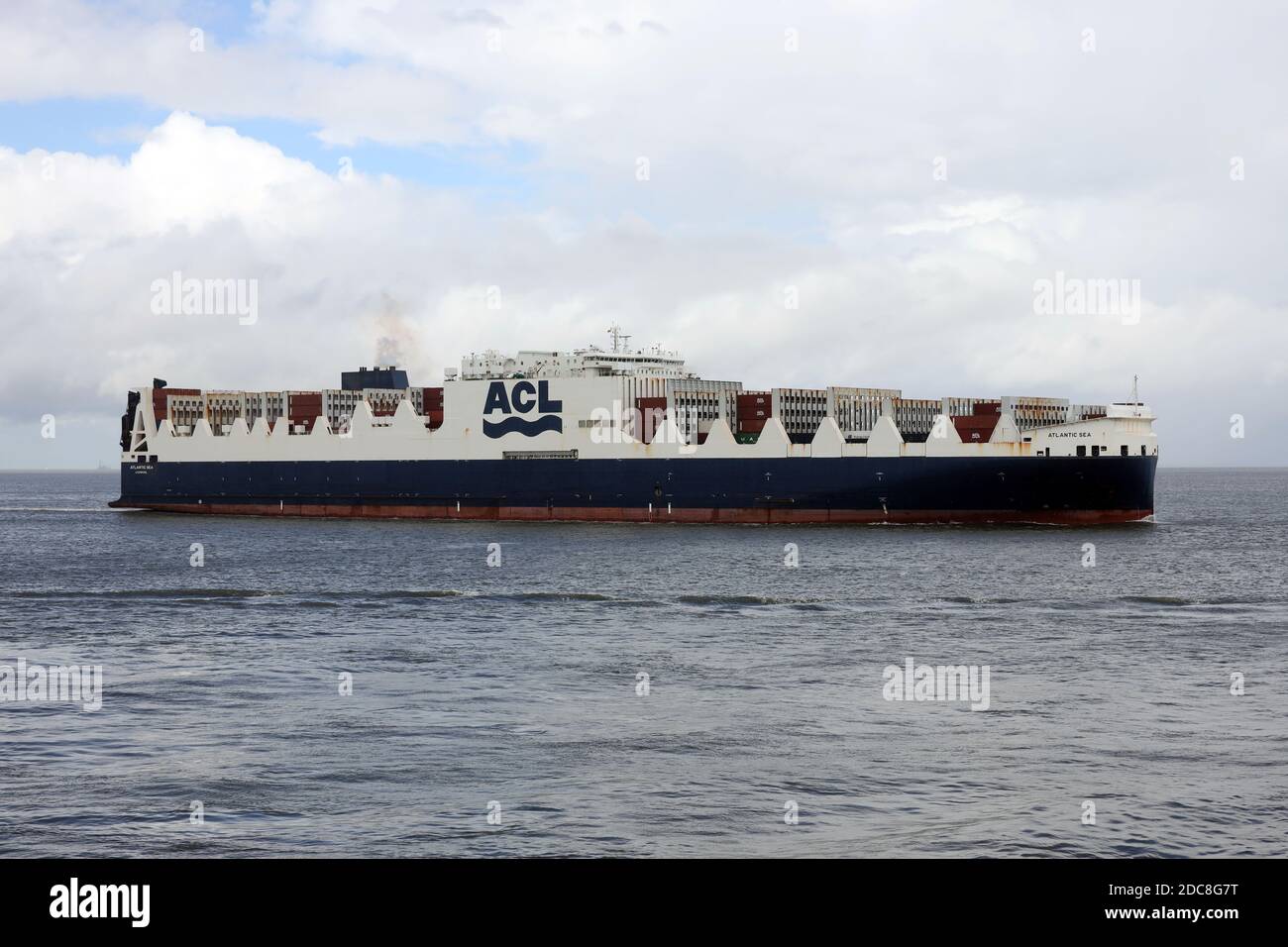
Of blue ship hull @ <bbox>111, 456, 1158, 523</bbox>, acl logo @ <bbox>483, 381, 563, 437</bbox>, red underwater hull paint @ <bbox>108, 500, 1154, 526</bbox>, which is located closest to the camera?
blue ship hull @ <bbox>111, 456, 1158, 523</bbox>

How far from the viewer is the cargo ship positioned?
69.9m

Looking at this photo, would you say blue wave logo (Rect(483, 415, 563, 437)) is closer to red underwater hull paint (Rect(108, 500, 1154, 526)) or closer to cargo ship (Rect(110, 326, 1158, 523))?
cargo ship (Rect(110, 326, 1158, 523))

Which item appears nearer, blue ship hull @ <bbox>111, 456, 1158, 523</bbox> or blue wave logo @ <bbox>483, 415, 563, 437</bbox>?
blue ship hull @ <bbox>111, 456, 1158, 523</bbox>

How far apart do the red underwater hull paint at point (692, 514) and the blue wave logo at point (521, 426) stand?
474cm

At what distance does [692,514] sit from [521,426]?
1300 cm

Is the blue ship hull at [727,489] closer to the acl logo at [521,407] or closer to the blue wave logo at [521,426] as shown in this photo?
the blue wave logo at [521,426]

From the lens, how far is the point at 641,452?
77500mm

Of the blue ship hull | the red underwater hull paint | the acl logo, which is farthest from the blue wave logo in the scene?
the red underwater hull paint

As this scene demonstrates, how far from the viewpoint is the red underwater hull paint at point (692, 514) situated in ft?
231

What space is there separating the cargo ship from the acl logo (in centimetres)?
9

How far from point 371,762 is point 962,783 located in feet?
28.5

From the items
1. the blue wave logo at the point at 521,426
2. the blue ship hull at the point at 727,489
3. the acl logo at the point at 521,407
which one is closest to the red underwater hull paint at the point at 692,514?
the blue ship hull at the point at 727,489
